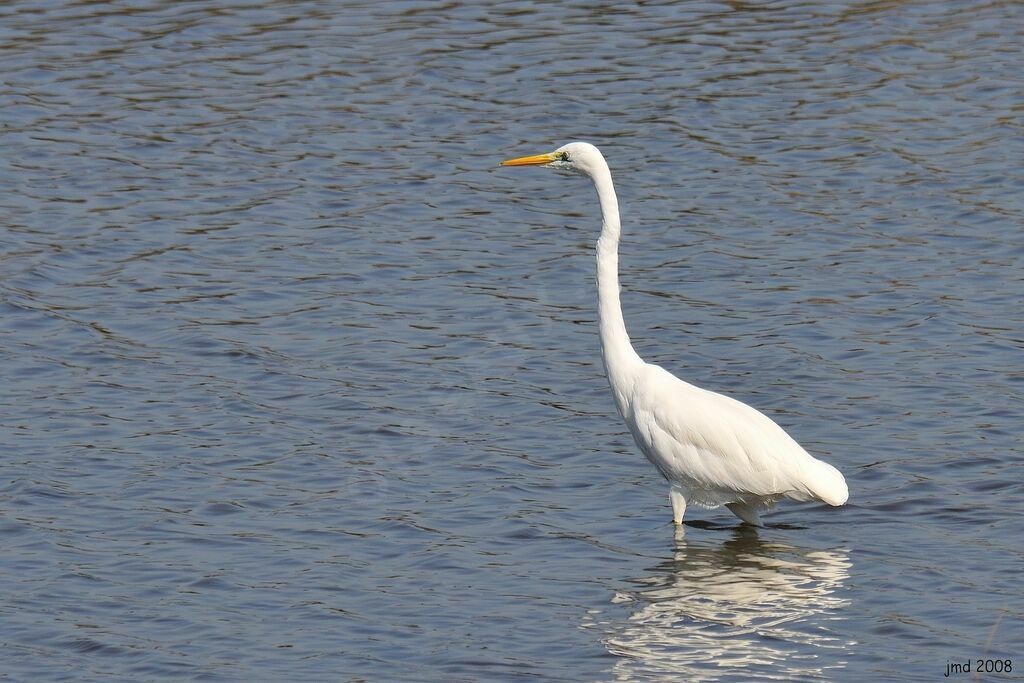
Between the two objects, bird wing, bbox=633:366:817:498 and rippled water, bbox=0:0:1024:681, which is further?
bird wing, bbox=633:366:817:498

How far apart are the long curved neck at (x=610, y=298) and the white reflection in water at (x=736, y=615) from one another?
3.64 ft

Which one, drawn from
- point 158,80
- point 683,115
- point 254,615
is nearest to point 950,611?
point 254,615

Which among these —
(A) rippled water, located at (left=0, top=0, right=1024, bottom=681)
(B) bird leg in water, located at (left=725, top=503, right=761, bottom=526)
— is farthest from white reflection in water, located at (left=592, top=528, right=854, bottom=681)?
(B) bird leg in water, located at (left=725, top=503, right=761, bottom=526)

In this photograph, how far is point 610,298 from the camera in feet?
34.9

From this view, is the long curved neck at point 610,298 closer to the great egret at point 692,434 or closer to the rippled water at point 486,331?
the great egret at point 692,434

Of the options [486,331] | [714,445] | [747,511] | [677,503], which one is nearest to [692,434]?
[714,445]

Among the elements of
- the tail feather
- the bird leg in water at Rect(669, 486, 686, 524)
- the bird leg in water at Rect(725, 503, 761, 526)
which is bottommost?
the bird leg in water at Rect(725, 503, 761, 526)

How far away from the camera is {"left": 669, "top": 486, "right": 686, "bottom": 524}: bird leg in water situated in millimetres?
10359

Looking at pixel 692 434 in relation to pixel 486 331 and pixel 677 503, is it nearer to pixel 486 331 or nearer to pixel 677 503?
pixel 677 503

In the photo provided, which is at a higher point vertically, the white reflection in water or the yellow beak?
the yellow beak

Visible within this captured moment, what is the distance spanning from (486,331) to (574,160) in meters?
3.20

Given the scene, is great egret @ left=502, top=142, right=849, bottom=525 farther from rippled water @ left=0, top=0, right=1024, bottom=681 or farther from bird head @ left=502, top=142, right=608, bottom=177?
rippled water @ left=0, top=0, right=1024, bottom=681

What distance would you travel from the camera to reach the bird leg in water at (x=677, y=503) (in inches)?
408

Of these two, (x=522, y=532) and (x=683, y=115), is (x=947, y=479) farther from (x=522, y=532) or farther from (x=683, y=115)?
(x=683, y=115)
